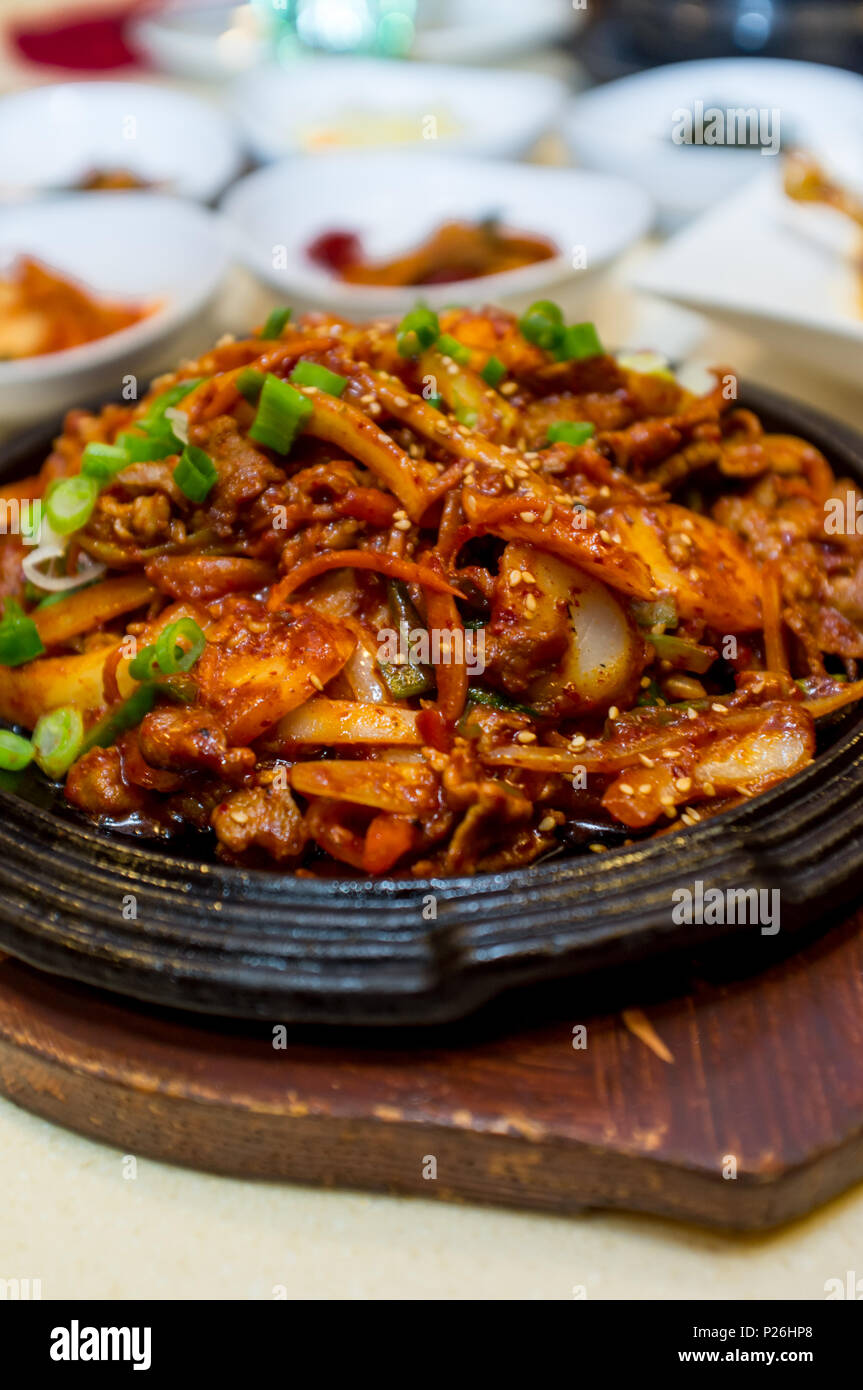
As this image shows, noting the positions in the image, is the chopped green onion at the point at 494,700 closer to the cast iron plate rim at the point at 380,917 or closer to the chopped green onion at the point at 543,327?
the cast iron plate rim at the point at 380,917

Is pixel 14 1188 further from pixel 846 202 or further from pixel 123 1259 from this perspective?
pixel 846 202

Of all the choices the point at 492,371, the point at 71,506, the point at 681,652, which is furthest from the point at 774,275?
the point at 71,506

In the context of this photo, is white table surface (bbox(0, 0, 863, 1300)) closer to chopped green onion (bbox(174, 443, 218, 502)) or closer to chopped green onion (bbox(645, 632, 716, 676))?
chopped green onion (bbox(645, 632, 716, 676))

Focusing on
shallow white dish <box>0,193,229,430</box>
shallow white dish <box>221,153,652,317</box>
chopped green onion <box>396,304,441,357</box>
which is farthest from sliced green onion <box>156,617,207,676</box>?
shallow white dish <box>221,153,652,317</box>

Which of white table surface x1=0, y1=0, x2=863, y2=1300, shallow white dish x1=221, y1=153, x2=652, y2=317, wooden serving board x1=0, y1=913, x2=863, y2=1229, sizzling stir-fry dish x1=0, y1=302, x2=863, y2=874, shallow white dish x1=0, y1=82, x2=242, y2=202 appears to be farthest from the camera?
shallow white dish x1=0, y1=82, x2=242, y2=202

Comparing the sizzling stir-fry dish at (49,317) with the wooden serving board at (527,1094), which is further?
the sizzling stir-fry dish at (49,317)

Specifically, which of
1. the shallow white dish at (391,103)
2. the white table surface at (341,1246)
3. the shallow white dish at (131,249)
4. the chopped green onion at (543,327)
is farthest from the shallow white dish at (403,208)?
the white table surface at (341,1246)
